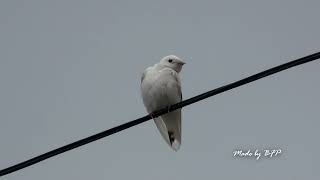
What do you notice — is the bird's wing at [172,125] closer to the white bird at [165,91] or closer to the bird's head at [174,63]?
the white bird at [165,91]

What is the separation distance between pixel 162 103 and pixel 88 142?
9.59ft

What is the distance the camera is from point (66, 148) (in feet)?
19.5

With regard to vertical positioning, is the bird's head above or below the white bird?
above

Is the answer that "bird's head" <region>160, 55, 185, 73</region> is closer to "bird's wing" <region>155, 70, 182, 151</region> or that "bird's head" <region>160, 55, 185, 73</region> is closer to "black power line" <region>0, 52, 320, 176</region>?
"bird's wing" <region>155, 70, 182, 151</region>

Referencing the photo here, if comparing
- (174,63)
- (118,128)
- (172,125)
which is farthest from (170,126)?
(118,128)

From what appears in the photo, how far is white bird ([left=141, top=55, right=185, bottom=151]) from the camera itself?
8.81 metres

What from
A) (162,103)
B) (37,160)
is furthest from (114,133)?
(162,103)

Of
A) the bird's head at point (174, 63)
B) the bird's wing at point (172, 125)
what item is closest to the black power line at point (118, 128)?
the bird's wing at point (172, 125)

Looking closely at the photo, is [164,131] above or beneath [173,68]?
beneath

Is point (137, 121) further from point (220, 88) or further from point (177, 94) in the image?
point (177, 94)

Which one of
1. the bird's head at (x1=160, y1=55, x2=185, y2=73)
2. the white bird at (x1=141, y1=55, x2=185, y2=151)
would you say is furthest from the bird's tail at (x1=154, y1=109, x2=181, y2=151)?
the bird's head at (x1=160, y1=55, x2=185, y2=73)

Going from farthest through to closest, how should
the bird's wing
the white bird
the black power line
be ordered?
the bird's wing < the white bird < the black power line

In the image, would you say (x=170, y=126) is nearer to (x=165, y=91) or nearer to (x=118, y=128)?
(x=165, y=91)

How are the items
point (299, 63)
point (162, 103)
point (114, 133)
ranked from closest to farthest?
point (299, 63) → point (114, 133) → point (162, 103)
